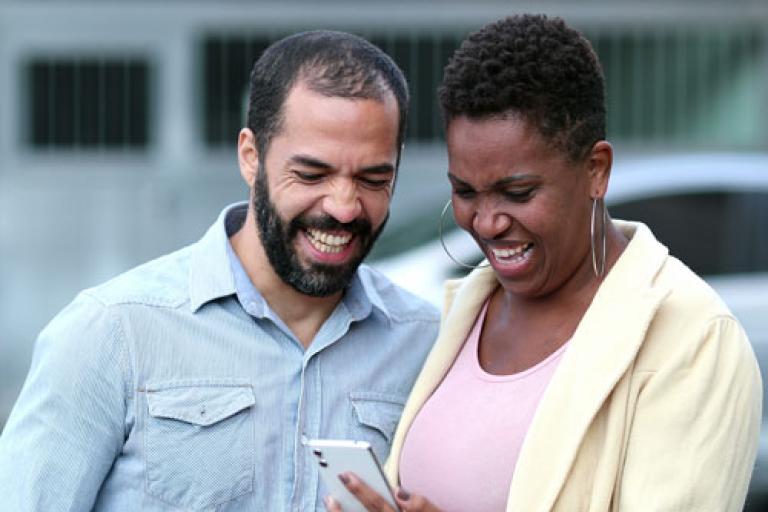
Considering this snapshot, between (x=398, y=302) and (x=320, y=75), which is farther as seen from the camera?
(x=398, y=302)

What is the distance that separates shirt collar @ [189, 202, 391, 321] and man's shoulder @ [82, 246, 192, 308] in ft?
0.09

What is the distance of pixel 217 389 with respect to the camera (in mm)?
3088

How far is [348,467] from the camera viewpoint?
112 inches

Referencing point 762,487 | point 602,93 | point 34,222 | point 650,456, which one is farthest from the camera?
point 34,222

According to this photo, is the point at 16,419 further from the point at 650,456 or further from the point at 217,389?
the point at 650,456

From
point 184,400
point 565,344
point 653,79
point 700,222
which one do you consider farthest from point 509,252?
point 653,79

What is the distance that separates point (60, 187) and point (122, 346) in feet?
29.1

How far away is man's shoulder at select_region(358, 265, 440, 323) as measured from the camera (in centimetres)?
349

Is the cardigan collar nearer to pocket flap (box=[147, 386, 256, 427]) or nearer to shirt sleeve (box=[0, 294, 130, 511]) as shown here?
pocket flap (box=[147, 386, 256, 427])

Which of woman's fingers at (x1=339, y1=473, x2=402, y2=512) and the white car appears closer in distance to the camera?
woman's fingers at (x1=339, y1=473, x2=402, y2=512)

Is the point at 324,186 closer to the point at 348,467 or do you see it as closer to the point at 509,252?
the point at 509,252

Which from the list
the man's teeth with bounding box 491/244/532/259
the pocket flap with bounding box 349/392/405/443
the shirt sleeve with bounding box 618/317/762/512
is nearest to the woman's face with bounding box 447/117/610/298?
the man's teeth with bounding box 491/244/532/259

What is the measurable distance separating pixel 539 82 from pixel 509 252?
1.20 ft

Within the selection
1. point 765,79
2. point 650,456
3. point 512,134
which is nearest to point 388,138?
point 512,134
